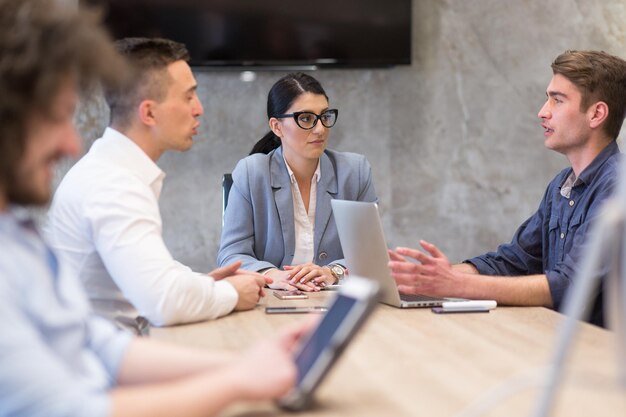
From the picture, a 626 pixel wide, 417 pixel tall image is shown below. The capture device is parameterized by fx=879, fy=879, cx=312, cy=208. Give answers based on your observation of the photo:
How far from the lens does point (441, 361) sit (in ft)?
5.52

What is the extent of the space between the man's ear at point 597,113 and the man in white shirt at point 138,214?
4.09ft

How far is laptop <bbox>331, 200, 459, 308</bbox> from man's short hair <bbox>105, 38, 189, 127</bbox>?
0.58m

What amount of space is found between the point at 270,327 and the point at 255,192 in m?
1.19

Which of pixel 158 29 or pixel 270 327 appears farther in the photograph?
pixel 158 29

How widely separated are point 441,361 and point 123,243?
78 cm

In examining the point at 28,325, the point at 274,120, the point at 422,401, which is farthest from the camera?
the point at 274,120

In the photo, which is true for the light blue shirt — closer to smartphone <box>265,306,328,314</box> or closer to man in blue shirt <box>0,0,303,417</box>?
man in blue shirt <box>0,0,303,417</box>

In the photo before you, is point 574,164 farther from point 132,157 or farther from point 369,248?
point 132,157

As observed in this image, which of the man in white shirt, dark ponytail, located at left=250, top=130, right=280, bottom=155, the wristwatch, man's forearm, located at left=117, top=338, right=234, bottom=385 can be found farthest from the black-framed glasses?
man's forearm, located at left=117, top=338, right=234, bottom=385

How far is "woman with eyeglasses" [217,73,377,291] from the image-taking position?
321cm

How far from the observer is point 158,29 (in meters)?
4.43

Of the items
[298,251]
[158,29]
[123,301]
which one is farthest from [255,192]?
[158,29]

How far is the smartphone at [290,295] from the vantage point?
2520 millimetres

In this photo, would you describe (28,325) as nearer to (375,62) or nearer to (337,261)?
(337,261)
